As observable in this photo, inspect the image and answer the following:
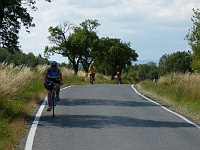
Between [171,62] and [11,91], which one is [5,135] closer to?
[11,91]

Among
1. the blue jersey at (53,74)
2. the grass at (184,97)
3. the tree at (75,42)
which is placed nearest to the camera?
the blue jersey at (53,74)

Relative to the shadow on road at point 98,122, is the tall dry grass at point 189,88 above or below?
above

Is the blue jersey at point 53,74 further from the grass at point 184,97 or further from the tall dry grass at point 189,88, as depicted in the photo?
the tall dry grass at point 189,88

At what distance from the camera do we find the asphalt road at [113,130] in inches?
382

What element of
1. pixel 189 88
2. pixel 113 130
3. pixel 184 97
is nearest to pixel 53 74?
pixel 113 130

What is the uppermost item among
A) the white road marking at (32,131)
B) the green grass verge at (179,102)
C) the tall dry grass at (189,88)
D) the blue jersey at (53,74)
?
the blue jersey at (53,74)

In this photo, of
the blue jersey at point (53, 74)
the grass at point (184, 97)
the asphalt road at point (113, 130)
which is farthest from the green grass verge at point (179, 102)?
the blue jersey at point (53, 74)

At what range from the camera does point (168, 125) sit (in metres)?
12.8

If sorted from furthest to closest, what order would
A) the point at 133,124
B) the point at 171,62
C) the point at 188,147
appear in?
the point at 171,62
the point at 133,124
the point at 188,147

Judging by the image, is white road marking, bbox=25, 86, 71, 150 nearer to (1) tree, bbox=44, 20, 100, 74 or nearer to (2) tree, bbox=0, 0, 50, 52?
(2) tree, bbox=0, 0, 50, 52

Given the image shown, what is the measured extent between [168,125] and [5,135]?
4.69 meters

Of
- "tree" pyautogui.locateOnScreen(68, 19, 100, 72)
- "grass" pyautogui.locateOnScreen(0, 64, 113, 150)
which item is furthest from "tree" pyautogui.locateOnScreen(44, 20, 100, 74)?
"grass" pyautogui.locateOnScreen(0, 64, 113, 150)

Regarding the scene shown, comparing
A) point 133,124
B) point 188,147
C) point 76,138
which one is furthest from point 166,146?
point 133,124

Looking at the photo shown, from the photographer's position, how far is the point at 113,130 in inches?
459
